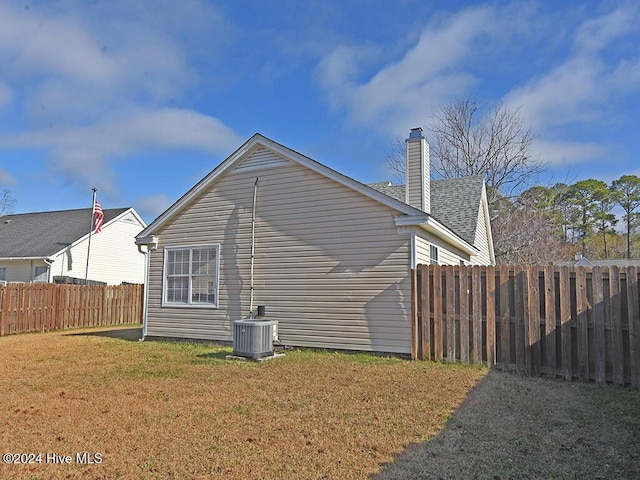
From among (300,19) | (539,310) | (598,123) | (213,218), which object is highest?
(598,123)

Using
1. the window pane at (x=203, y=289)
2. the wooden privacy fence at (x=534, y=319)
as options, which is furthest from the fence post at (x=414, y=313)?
the window pane at (x=203, y=289)

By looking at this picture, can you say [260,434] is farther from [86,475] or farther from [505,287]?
[505,287]

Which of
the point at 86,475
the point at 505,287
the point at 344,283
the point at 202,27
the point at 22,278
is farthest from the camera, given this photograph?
the point at 22,278

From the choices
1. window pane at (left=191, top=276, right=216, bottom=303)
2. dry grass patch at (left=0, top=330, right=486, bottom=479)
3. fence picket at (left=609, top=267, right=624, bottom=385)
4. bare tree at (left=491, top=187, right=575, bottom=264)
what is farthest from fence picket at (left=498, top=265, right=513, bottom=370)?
bare tree at (left=491, top=187, right=575, bottom=264)

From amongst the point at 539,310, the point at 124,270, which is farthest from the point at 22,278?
the point at 539,310

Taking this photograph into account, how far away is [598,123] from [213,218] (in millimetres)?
21939

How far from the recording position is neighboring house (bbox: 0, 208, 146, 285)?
2177cm

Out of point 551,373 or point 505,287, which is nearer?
point 551,373

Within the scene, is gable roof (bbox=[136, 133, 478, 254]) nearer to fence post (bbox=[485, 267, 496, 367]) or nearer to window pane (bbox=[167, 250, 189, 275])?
window pane (bbox=[167, 250, 189, 275])

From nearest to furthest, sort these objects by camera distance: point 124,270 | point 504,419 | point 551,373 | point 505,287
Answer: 1. point 504,419
2. point 551,373
3. point 505,287
4. point 124,270

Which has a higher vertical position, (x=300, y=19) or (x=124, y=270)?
(x=300, y=19)

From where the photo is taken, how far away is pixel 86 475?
346 centimetres

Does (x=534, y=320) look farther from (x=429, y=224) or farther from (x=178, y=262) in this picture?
(x=178, y=262)

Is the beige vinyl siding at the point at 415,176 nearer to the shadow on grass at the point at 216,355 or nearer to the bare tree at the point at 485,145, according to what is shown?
the shadow on grass at the point at 216,355
